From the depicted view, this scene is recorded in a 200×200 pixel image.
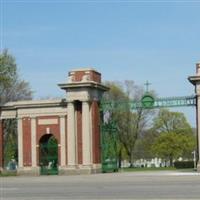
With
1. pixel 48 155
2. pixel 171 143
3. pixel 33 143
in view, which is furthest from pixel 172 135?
pixel 33 143

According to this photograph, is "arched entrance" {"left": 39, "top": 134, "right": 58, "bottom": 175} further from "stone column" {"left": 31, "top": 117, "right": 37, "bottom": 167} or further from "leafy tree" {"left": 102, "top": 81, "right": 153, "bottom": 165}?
"leafy tree" {"left": 102, "top": 81, "right": 153, "bottom": 165}

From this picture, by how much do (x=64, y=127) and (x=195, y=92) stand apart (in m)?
11.5

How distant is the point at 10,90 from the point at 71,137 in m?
20.5

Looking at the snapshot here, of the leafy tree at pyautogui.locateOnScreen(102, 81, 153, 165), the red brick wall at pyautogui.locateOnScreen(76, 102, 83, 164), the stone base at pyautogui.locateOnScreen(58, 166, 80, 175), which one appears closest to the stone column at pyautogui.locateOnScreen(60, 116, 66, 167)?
the stone base at pyautogui.locateOnScreen(58, 166, 80, 175)

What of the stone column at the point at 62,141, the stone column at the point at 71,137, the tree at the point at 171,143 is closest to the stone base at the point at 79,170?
the stone column at the point at 71,137

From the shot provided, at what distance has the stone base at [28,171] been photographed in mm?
52594

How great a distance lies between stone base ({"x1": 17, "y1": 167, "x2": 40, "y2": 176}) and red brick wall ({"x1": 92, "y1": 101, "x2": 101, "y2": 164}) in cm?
515

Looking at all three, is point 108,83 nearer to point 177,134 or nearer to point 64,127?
point 177,134

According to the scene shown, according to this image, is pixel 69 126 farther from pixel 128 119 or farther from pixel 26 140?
pixel 128 119

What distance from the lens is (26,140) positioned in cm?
5388

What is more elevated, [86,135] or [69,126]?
[69,126]

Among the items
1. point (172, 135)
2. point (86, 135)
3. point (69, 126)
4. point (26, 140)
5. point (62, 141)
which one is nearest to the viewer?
point (86, 135)

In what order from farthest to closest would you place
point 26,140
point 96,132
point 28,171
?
1. point 26,140
2. point 28,171
3. point 96,132

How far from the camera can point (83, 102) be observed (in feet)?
168
